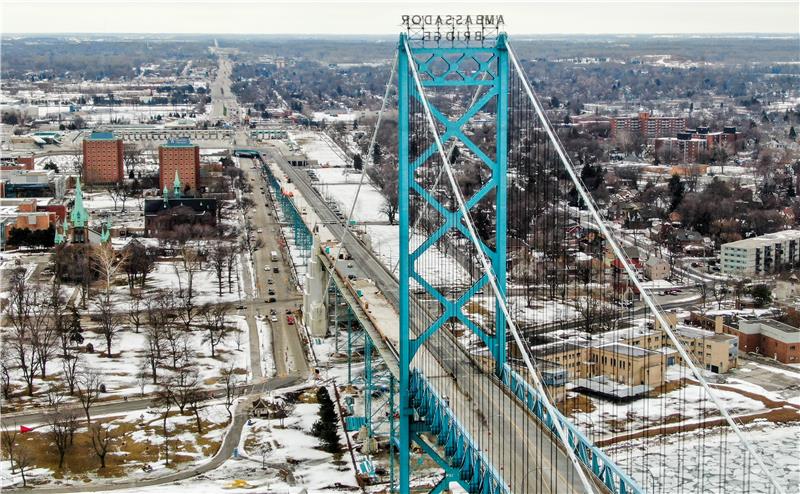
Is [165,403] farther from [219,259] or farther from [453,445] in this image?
[219,259]

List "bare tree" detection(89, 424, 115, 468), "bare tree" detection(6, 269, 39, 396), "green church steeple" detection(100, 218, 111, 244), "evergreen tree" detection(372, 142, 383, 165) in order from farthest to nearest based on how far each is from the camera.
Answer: "evergreen tree" detection(372, 142, 383, 165), "green church steeple" detection(100, 218, 111, 244), "bare tree" detection(6, 269, 39, 396), "bare tree" detection(89, 424, 115, 468)

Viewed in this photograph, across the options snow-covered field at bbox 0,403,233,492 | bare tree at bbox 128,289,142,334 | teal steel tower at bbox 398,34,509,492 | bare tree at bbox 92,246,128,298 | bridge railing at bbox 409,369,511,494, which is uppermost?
teal steel tower at bbox 398,34,509,492

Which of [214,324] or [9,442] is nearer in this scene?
[9,442]

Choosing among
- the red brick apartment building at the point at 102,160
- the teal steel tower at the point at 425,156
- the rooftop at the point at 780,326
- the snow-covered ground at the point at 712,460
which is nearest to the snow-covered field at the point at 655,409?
the snow-covered ground at the point at 712,460

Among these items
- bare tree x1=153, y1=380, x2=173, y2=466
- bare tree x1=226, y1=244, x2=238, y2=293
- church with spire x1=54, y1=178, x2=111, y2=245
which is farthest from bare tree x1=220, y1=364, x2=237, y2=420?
church with spire x1=54, y1=178, x2=111, y2=245

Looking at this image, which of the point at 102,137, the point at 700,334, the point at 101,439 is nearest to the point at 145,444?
the point at 101,439

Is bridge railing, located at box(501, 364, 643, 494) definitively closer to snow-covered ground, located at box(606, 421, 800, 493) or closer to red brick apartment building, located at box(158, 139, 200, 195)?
snow-covered ground, located at box(606, 421, 800, 493)

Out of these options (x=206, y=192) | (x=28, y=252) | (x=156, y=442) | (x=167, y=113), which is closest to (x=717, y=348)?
(x=156, y=442)

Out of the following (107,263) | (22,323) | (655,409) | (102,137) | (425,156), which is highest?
(425,156)
